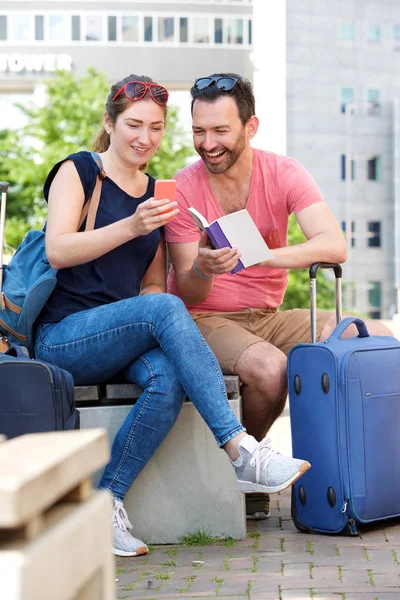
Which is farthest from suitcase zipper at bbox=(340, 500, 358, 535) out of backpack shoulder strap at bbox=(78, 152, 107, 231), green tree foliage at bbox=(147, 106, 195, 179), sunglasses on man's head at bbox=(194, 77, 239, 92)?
green tree foliage at bbox=(147, 106, 195, 179)

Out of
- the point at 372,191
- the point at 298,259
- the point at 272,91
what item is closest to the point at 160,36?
the point at 272,91

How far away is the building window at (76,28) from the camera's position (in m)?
52.4

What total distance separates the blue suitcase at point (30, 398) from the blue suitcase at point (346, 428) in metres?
1.01

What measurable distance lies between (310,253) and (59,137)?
26548 millimetres

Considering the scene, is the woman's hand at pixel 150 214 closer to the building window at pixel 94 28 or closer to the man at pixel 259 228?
the man at pixel 259 228

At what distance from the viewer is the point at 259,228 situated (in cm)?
461

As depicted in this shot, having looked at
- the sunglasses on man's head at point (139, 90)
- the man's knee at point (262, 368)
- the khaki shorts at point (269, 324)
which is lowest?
the man's knee at point (262, 368)

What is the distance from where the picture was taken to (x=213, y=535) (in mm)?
4066

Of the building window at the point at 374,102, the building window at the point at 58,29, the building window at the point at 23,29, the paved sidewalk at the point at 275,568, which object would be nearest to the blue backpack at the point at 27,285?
the paved sidewalk at the point at 275,568

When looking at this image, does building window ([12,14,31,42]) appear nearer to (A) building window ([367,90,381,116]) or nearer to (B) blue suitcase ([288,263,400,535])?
(A) building window ([367,90,381,116])

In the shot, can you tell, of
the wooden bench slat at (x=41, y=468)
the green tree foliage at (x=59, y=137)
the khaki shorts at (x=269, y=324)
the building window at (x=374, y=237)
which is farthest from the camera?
the building window at (x=374, y=237)

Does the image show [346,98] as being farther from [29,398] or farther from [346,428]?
[29,398]

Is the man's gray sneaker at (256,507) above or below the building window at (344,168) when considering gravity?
below

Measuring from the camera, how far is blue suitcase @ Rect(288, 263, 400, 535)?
3.90 m
